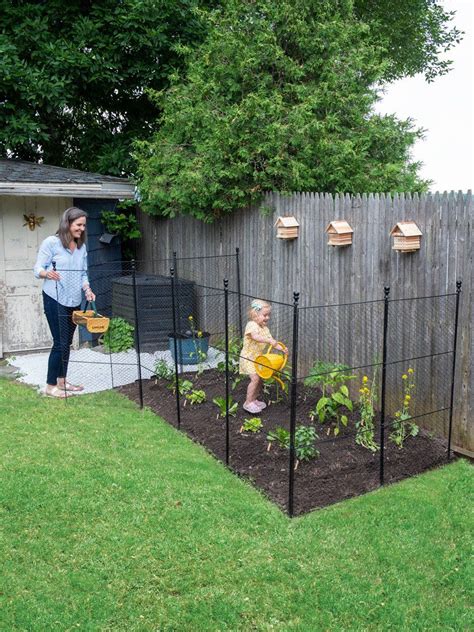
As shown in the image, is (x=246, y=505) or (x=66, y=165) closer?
(x=246, y=505)

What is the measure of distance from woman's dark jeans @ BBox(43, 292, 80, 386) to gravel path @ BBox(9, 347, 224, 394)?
0.23 metres

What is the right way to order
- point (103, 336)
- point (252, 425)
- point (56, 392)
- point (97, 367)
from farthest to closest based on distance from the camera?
1. point (103, 336)
2. point (97, 367)
3. point (56, 392)
4. point (252, 425)

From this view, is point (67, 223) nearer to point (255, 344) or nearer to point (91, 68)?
point (255, 344)

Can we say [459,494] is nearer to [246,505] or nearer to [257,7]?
[246,505]

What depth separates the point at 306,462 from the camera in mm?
4750

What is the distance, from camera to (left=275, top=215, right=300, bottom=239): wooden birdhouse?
6.71 m

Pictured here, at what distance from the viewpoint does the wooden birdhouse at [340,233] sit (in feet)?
19.4

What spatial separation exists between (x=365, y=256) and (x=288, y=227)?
118 centimetres

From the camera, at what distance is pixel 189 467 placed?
466 cm

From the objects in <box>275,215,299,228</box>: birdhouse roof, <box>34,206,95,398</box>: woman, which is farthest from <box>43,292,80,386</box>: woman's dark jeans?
<box>275,215,299,228</box>: birdhouse roof

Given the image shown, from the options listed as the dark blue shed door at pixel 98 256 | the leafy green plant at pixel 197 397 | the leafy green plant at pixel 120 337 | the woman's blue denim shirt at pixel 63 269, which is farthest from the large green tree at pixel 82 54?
the leafy green plant at pixel 197 397

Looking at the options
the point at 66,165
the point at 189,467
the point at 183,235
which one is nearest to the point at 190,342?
the point at 183,235

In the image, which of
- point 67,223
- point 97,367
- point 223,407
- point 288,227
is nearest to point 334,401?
point 223,407

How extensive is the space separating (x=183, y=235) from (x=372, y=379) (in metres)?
4.19
